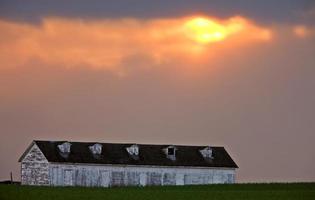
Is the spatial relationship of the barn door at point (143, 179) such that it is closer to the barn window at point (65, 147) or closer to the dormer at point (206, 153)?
the barn window at point (65, 147)

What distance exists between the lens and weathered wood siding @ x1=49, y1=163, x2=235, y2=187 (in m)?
116

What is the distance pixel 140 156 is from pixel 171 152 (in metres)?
3.52

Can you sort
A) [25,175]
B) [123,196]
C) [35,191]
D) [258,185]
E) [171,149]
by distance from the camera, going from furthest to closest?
[171,149]
[25,175]
[258,185]
[35,191]
[123,196]

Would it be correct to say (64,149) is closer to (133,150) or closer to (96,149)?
(96,149)

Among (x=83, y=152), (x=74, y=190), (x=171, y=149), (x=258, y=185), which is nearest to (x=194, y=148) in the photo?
(x=171, y=149)

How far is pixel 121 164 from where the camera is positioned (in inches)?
4729

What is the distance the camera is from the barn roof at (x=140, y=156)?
11769 centimetres

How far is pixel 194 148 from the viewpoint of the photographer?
12631cm

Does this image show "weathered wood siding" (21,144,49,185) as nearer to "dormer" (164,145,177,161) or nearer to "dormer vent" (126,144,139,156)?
"dormer vent" (126,144,139,156)

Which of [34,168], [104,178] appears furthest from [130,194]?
[104,178]

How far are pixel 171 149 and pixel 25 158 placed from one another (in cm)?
1561

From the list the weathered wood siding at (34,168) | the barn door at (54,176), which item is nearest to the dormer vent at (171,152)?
the barn door at (54,176)

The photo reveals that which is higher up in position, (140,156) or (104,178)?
(140,156)

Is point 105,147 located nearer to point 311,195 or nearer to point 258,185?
point 258,185
